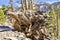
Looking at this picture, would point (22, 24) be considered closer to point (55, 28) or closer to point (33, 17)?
point (33, 17)

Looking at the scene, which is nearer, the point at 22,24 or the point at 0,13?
the point at 22,24

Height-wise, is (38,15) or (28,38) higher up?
(38,15)

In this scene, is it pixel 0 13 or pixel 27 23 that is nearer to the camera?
pixel 27 23

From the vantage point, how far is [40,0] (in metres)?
16.9

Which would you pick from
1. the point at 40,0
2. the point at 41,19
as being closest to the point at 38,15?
the point at 41,19

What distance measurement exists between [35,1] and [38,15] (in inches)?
359

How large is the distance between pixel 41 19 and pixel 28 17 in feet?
2.14

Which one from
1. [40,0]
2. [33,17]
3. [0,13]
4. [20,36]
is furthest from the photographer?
[0,13]

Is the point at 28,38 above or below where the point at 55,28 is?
above

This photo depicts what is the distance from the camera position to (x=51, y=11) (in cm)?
1925

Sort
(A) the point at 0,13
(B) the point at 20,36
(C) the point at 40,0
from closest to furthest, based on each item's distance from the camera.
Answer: (B) the point at 20,36 < (C) the point at 40,0 < (A) the point at 0,13

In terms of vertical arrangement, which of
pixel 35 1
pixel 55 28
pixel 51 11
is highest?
pixel 35 1

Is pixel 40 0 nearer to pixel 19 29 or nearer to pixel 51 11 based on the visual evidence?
pixel 51 11

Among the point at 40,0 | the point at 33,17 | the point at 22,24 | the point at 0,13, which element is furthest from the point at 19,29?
the point at 0,13
